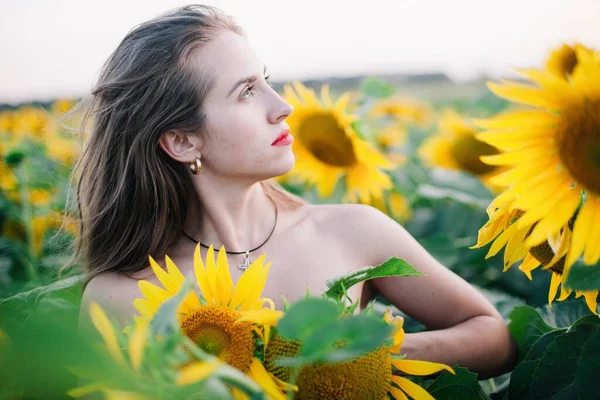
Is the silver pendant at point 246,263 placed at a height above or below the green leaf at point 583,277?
below

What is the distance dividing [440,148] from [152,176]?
157cm

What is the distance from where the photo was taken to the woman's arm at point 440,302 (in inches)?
56.1

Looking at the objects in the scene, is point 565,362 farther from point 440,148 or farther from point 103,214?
point 440,148

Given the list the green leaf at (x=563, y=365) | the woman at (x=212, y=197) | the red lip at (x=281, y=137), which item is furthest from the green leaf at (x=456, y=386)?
the red lip at (x=281, y=137)

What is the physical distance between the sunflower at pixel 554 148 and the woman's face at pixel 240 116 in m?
0.64

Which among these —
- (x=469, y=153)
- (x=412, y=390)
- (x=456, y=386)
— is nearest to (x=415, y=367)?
(x=412, y=390)

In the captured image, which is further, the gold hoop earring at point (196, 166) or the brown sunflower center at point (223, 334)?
the gold hoop earring at point (196, 166)

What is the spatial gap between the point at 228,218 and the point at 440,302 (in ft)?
1.73

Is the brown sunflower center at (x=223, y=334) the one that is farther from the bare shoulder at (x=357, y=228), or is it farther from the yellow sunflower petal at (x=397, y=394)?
the bare shoulder at (x=357, y=228)

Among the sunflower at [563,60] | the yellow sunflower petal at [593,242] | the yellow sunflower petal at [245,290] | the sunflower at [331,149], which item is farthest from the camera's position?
the sunflower at [563,60]

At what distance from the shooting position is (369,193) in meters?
2.25

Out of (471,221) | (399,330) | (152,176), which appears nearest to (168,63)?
(152,176)

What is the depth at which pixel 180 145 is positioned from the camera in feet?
5.14

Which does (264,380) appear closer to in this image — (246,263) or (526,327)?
(246,263)
